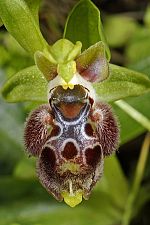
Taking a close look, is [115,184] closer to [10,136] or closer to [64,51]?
[10,136]

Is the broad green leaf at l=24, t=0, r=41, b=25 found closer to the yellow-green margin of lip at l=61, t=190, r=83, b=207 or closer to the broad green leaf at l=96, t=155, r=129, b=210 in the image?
the yellow-green margin of lip at l=61, t=190, r=83, b=207

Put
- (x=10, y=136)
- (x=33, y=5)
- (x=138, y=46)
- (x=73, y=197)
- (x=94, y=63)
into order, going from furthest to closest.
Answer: (x=138, y=46) → (x=10, y=136) → (x=33, y=5) → (x=94, y=63) → (x=73, y=197)

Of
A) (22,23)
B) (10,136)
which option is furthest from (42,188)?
(22,23)

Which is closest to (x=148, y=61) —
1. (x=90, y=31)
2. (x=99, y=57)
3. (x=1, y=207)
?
(x=90, y=31)

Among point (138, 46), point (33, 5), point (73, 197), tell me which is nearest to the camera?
point (73, 197)

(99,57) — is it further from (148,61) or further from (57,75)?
(148,61)

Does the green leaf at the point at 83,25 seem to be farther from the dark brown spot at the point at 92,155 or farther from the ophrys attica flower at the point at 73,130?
the dark brown spot at the point at 92,155

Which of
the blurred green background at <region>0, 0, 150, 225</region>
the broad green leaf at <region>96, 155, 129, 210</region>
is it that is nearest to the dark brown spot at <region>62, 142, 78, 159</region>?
the blurred green background at <region>0, 0, 150, 225</region>
